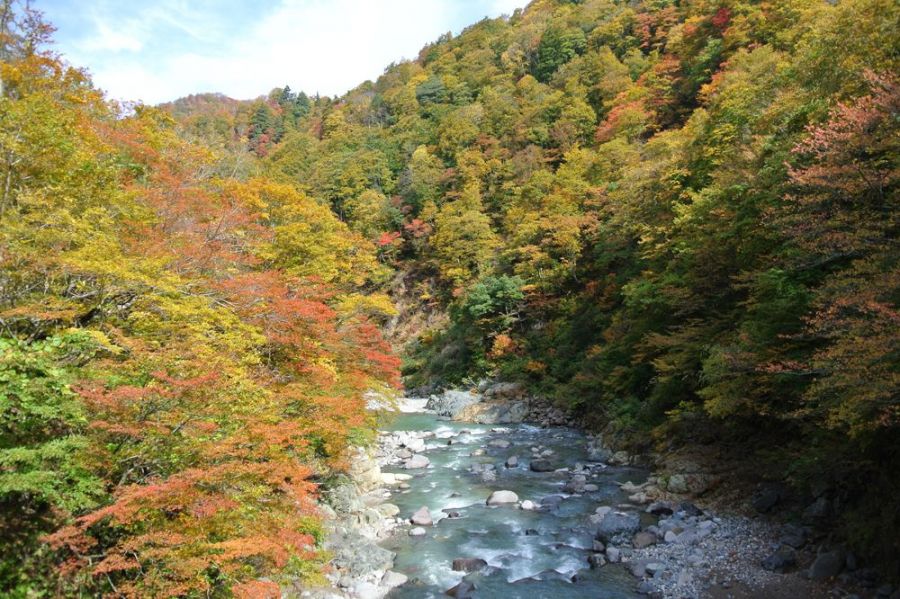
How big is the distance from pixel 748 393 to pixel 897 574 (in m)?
4.25

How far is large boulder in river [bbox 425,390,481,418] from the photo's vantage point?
95.3 feet

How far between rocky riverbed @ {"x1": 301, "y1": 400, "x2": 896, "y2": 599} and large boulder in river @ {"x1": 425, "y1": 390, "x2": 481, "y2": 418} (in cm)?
1050

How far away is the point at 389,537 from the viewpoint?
492 inches

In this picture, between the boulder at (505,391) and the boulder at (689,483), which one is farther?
the boulder at (505,391)

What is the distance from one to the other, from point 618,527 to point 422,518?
5.00 metres

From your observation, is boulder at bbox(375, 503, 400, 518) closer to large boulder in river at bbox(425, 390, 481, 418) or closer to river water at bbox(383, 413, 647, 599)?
river water at bbox(383, 413, 647, 599)

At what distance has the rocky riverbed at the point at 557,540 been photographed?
893 cm

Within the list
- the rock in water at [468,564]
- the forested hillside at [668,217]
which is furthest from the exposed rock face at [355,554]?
the forested hillside at [668,217]

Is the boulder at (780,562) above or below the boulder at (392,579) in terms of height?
above

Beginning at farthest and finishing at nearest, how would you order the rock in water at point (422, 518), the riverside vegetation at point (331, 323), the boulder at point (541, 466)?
the boulder at point (541, 466)
the rock in water at point (422, 518)
the riverside vegetation at point (331, 323)

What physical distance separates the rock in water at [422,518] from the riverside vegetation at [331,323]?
2.51m

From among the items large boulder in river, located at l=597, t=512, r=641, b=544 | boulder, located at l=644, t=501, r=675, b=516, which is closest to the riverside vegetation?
A: boulder, located at l=644, t=501, r=675, b=516

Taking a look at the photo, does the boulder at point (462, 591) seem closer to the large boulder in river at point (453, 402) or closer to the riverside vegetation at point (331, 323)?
the riverside vegetation at point (331, 323)

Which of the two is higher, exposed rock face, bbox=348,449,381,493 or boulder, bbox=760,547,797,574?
boulder, bbox=760,547,797,574
